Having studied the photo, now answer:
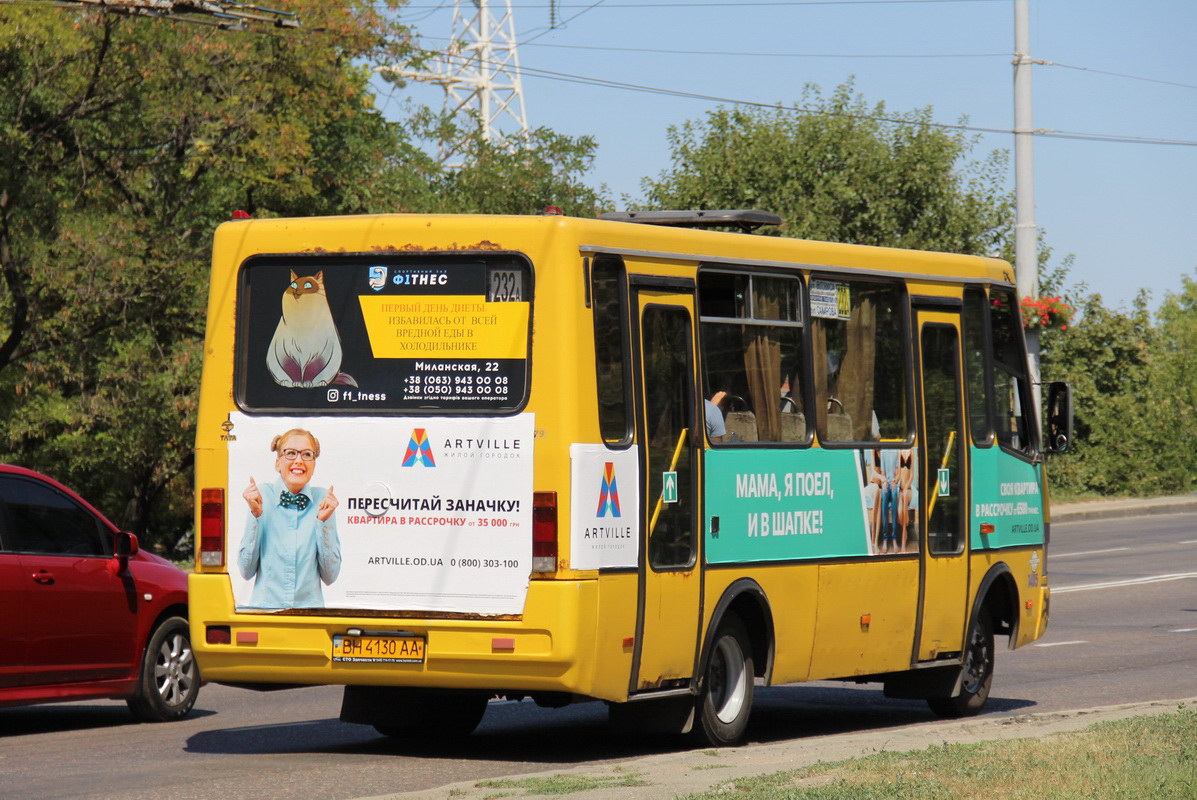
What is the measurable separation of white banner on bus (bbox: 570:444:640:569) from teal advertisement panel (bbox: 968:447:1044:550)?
3913 mm

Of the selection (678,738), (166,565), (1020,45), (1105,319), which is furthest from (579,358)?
(1105,319)

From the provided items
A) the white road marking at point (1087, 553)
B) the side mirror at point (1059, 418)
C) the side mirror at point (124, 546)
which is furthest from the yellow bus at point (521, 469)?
the white road marking at point (1087, 553)

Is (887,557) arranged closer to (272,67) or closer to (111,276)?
(111,276)

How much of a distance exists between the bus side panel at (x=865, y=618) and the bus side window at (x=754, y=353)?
999 millimetres

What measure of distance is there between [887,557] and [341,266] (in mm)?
4108

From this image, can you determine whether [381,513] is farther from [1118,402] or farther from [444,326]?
[1118,402]

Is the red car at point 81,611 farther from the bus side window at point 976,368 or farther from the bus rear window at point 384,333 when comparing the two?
the bus side window at point 976,368

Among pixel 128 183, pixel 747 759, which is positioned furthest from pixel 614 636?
pixel 128 183

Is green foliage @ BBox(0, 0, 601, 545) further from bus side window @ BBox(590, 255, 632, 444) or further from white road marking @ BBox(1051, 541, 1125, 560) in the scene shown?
bus side window @ BBox(590, 255, 632, 444)

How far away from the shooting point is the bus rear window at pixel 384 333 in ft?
32.4

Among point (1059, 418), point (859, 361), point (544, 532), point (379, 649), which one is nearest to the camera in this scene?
point (544, 532)

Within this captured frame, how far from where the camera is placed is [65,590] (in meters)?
11.8

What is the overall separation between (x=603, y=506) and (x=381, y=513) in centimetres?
120

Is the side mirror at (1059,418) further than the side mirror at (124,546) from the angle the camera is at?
Yes
